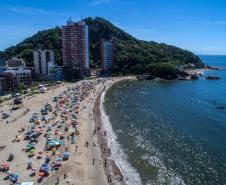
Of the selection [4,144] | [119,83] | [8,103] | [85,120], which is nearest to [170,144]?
[85,120]

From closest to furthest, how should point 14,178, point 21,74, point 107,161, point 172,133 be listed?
1. point 14,178
2. point 107,161
3. point 172,133
4. point 21,74

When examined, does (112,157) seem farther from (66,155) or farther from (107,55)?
(107,55)

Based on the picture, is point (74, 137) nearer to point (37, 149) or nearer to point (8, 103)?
point (37, 149)

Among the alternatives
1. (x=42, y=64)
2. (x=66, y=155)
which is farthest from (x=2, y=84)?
(x=66, y=155)

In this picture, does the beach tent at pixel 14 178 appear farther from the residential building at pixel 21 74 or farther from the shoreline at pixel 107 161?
the residential building at pixel 21 74

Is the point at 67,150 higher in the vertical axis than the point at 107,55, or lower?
lower

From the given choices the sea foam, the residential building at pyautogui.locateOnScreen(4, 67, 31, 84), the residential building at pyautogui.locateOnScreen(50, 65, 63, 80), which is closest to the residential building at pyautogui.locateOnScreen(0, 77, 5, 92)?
the residential building at pyautogui.locateOnScreen(4, 67, 31, 84)
